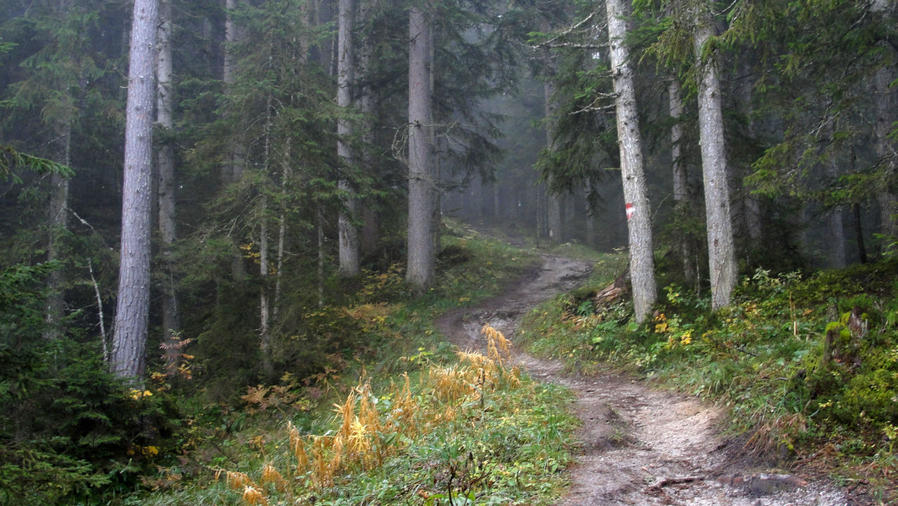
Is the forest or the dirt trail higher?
the forest

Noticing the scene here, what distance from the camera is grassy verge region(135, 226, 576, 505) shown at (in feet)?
13.9

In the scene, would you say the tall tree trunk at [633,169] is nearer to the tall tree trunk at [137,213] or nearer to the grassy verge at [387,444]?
the grassy verge at [387,444]

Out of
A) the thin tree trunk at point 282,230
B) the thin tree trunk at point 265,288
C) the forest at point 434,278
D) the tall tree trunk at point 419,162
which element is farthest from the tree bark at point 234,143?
the tall tree trunk at point 419,162

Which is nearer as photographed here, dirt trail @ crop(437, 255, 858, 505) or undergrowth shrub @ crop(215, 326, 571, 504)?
dirt trail @ crop(437, 255, 858, 505)

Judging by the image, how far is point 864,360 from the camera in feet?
14.3

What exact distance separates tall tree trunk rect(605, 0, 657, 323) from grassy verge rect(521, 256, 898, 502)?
514 millimetres

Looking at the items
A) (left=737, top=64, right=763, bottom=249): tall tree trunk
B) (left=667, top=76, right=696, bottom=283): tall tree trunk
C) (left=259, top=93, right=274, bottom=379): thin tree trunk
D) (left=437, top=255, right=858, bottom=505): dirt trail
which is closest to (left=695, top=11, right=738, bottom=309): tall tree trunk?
(left=737, top=64, right=763, bottom=249): tall tree trunk

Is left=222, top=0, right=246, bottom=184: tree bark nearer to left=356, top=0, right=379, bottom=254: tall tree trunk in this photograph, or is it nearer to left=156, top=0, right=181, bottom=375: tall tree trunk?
left=156, top=0, right=181, bottom=375: tall tree trunk

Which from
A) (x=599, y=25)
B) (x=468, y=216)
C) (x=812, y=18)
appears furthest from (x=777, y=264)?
(x=468, y=216)

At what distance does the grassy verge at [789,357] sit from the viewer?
394 centimetres

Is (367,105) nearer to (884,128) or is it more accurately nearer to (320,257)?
(320,257)

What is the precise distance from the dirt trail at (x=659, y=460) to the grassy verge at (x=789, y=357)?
27cm

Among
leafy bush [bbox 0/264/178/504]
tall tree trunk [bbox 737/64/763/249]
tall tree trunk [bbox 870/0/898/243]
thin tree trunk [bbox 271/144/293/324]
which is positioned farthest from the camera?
thin tree trunk [bbox 271/144/293/324]

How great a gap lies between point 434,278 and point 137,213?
9328mm
